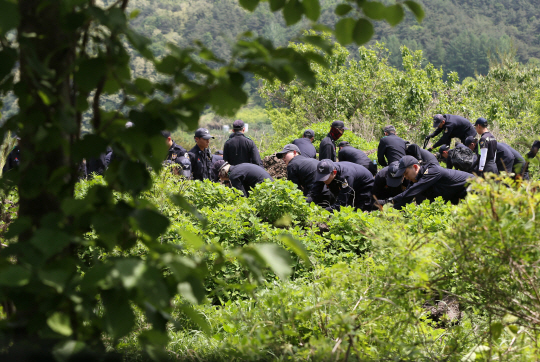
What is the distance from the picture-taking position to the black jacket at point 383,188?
7.63 m

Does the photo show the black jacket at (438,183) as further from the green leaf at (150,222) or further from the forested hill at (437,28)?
the forested hill at (437,28)

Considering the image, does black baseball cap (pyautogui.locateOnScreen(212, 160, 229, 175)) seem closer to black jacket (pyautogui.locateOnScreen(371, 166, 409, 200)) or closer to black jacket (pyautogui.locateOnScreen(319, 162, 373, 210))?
black jacket (pyautogui.locateOnScreen(319, 162, 373, 210))

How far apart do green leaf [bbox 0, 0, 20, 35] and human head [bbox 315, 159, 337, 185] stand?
20.0 feet

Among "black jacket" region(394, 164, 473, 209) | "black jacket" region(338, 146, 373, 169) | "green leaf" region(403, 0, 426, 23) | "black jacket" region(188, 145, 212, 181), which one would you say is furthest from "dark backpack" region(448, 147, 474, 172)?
"green leaf" region(403, 0, 426, 23)

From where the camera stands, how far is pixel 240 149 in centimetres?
891

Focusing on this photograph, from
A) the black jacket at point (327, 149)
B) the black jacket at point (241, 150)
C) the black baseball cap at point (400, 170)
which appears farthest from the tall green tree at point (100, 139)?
the black jacket at point (327, 149)

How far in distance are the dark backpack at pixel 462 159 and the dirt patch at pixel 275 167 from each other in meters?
4.32

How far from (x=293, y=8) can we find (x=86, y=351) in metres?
1.17

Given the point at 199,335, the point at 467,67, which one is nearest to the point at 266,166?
the point at 199,335

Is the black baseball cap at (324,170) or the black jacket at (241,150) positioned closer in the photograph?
the black baseball cap at (324,170)

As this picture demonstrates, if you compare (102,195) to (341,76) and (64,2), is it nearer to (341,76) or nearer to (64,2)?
(64,2)

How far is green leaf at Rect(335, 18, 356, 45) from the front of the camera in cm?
138

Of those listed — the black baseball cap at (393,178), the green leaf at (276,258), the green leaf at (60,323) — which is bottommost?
the black baseball cap at (393,178)

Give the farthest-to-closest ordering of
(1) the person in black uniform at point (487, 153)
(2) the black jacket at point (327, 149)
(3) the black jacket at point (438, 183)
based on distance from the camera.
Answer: (2) the black jacket at point (327, 149) < (1) the person in black uniform at point (487, 153) < (3) the black jacket at point (438, 183)
